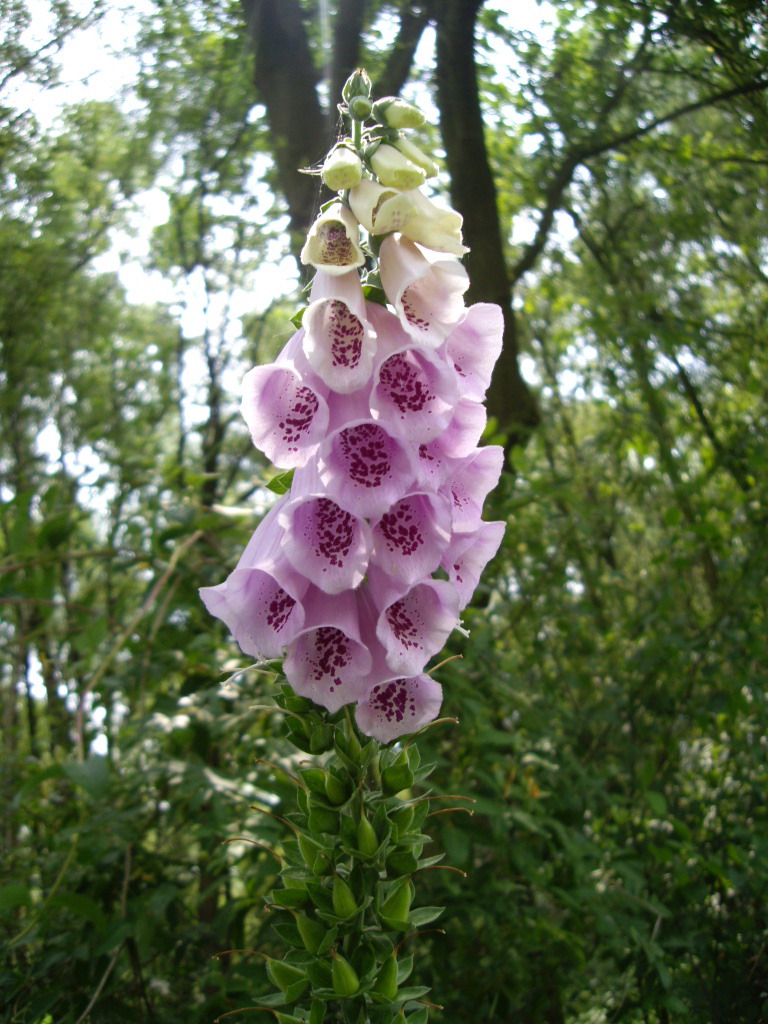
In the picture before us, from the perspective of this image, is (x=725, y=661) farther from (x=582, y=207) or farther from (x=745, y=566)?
(x=582, y=207)

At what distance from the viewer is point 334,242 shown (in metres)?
1.04

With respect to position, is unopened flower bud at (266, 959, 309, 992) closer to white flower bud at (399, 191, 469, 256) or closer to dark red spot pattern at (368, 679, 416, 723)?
dark red spot pattern at (368, 679, 416, 723)

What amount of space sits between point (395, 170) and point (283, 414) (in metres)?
0.35

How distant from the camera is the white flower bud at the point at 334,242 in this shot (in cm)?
102

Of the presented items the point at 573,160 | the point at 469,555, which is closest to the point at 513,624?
the point at 469,555

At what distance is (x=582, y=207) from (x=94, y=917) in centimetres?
489

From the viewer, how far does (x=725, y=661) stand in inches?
113

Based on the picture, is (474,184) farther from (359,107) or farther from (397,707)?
(397,707)

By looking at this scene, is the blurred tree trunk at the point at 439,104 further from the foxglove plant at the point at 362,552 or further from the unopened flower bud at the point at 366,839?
the unopened flower bud at the point at 366,839

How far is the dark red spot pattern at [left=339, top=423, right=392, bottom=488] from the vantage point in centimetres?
97

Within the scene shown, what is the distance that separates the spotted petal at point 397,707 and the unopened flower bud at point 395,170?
25.7 inches

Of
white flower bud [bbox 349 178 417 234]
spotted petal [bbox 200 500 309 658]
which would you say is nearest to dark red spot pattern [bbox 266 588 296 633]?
spotted petal [bbox 200 500 309 658]

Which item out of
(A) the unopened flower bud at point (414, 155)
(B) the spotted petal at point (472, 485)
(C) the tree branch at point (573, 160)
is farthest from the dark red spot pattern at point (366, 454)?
(C) the tree branch at point (573, 160)

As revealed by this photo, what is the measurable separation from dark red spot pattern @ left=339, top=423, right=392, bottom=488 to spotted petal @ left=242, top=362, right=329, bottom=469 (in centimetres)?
4
